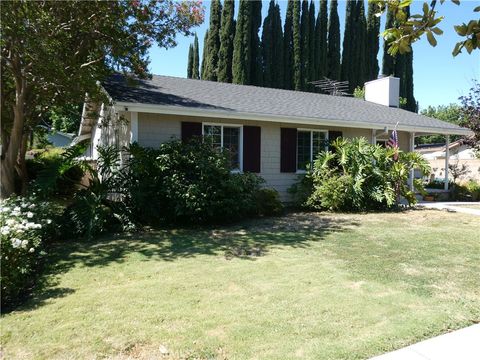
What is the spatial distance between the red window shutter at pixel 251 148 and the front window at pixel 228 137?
192 millimetres

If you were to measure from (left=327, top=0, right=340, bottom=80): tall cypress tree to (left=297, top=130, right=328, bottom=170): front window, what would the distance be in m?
22.8

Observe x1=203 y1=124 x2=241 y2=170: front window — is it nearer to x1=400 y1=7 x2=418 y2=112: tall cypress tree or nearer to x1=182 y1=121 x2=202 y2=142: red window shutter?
x1=182 y1=121 x2=202 y2=142: red window shutter

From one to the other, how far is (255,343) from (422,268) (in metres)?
3.37

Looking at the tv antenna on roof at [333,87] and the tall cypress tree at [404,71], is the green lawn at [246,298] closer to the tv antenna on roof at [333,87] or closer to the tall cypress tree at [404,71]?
the tv antenna on roof at [333,87]

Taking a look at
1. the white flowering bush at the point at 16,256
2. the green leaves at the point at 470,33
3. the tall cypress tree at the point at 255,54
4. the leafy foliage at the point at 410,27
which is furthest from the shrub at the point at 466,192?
the tall cypress tree at the point at 255,54

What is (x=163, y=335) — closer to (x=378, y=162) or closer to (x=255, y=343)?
(x=255, y=343)

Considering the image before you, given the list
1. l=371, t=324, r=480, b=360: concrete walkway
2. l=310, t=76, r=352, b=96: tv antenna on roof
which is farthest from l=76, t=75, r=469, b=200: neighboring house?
l=310, t=76, r=352, b=96: tv antenna on roof

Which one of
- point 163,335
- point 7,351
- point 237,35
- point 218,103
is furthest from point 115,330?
point 237,35

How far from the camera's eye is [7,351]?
305cm

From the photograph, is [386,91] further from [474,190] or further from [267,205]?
[267,205]

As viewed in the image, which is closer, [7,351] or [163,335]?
[7,351]

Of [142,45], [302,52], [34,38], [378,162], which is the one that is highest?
[302,52]

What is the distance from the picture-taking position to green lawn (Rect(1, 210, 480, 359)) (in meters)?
3.14

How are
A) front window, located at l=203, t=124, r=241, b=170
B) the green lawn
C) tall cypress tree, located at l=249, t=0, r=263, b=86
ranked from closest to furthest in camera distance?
the green lawn
front window, located at l=203, t=124, r=241, b=170
tall cypress tree, located at l=249, t=0, r=263, b=86
